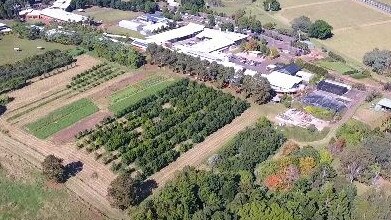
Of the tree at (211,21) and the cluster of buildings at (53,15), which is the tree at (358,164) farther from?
the cluster of buildings at (53,15)

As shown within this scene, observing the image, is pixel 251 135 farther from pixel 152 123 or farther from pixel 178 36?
pixel 178 36

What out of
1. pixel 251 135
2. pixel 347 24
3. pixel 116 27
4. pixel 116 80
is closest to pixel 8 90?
pixel 116 80

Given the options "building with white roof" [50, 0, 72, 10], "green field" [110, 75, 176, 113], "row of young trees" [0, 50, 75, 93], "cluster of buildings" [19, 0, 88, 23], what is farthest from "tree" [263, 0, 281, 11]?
"row of young trees" [0, 50, 75, 93]

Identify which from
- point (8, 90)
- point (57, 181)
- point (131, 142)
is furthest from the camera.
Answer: point (8, 90)

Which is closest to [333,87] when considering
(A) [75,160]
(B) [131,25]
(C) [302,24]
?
(C) [302,24]

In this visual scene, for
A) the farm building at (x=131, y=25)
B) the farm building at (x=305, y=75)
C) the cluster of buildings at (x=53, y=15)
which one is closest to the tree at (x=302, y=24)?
the farm building at (x=305, y=75)

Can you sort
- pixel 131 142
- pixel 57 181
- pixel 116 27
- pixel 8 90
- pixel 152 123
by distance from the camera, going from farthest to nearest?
1. pixel 116 27
2. pixel 8 90
3. pixel 152 123
4. pixel 131 142
5. pixel 57 181
